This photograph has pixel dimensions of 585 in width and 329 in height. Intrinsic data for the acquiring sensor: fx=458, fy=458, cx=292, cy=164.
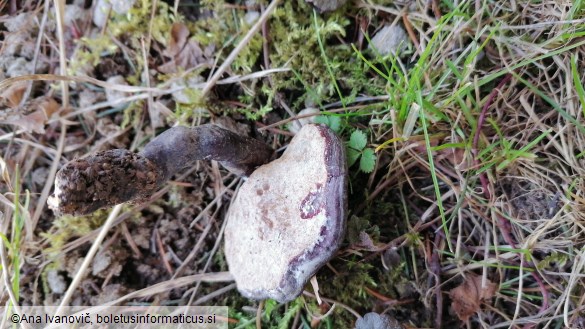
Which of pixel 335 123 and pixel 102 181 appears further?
pixel 335 123

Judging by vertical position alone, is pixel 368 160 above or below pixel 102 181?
below

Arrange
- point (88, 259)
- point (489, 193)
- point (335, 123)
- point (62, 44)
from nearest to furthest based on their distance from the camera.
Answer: point (489, 193) < point (335, 123) < point (88, 259) < point (62, 44)

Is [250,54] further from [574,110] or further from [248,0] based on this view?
[574,110]

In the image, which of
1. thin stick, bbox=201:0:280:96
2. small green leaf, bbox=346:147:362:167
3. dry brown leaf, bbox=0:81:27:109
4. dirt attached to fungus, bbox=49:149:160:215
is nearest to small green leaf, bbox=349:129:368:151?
small green leaf, bbox=346:147:362:167

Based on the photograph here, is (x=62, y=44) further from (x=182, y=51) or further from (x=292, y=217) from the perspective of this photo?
(x=292, y=217)

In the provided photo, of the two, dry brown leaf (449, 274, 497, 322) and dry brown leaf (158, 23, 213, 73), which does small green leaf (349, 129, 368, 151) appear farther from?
dry brown leaf (158, 23, 213, 73)

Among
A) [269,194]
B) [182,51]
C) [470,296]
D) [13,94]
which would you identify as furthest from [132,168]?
[470,296]

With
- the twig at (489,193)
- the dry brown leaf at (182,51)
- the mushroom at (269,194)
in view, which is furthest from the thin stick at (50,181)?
the twig at (489,193)
